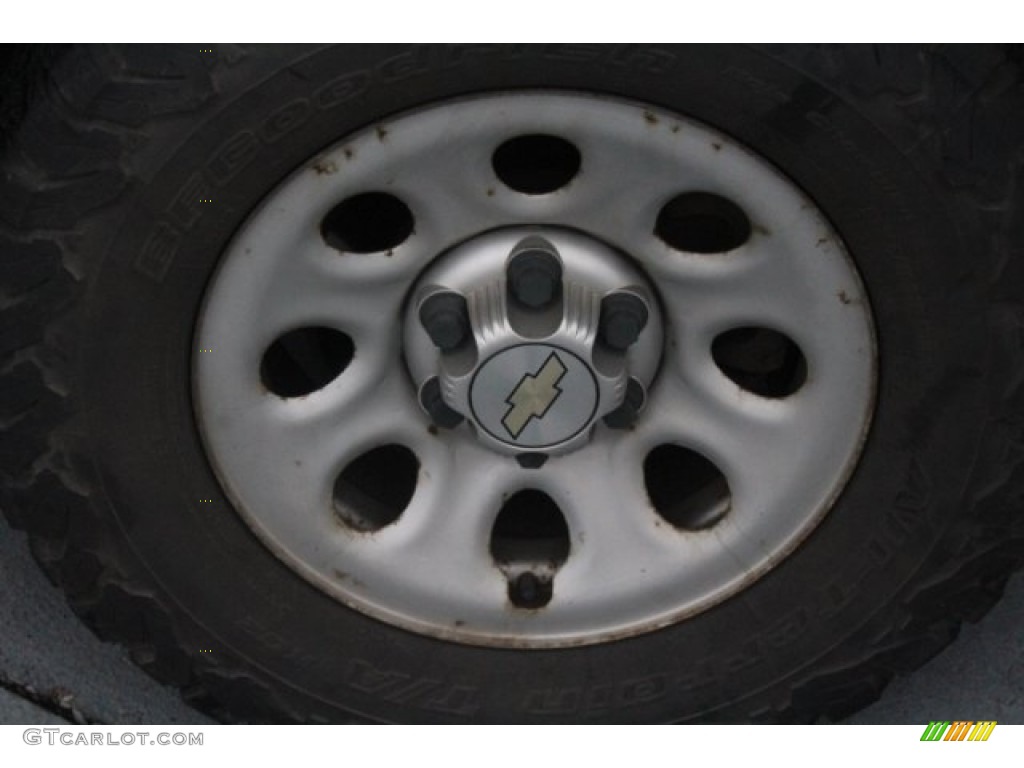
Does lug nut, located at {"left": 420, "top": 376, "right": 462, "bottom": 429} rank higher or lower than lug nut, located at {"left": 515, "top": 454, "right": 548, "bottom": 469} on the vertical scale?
higher

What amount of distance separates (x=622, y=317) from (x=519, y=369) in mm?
136

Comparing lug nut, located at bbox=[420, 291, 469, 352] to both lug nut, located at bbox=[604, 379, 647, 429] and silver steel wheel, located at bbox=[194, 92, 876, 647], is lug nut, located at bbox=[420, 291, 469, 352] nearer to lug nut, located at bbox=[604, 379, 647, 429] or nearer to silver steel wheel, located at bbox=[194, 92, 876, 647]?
silver steel wheel, located at bbox=[194, 92, 876, 647]

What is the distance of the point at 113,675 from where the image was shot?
2.06m

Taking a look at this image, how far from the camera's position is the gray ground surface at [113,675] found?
6.61 feet

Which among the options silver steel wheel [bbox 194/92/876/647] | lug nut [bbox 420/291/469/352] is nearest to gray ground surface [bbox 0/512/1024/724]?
silver steel wheel [bbox 194/92/876/647]

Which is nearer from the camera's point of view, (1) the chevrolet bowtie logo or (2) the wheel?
(2) the wheel

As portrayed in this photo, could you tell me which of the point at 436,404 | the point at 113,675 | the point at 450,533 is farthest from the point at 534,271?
the point at 113,675

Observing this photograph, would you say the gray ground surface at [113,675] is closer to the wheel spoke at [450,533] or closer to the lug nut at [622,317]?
the wheel spoke at [450,533]

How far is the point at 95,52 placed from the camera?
59.7 inches

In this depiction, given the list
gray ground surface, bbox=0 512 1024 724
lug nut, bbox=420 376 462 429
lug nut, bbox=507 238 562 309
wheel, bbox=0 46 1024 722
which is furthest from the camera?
gray ground surface, bbox=0 512 1024 724

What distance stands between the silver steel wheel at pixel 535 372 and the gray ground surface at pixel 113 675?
407 millimetres

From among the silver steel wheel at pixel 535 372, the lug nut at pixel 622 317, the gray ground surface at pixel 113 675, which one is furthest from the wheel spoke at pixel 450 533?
the gray ground surface at pixel 113 675

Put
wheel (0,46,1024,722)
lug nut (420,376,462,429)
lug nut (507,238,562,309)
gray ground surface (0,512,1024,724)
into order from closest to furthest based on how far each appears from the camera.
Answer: wheel (0,46,1024,722), lug nut (507,238,562,309), lug nut (420,376,462,429), gray ground surface (0,512,1024,724)

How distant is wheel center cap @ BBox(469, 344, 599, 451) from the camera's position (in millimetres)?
1678
